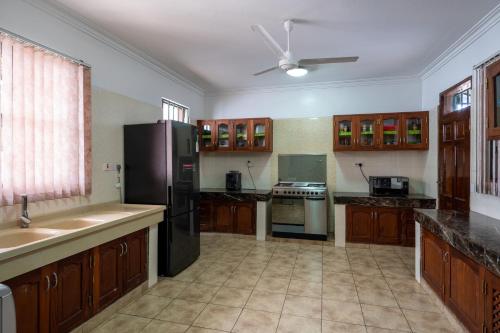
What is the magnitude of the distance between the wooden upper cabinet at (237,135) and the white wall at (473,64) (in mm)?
2555

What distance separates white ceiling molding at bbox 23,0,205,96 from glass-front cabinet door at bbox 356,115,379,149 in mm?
3019

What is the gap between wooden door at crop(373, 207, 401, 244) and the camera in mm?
4027

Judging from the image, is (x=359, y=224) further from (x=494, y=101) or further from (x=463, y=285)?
(x=494, y=101)

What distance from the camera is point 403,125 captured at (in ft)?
13.8

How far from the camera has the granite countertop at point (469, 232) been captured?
5.56 ft

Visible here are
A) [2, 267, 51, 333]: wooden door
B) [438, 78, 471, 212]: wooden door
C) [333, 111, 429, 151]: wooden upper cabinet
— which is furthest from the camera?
[333, 111, 429, 151]: wooden upper cabinet

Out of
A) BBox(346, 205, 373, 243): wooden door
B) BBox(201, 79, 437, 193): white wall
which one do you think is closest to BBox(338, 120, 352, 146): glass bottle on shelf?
BBox(201, 79, 437, 193): white wall

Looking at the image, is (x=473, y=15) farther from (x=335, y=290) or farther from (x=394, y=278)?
(x=335, y=290)

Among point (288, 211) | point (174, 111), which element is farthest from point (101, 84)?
point (288, 211)

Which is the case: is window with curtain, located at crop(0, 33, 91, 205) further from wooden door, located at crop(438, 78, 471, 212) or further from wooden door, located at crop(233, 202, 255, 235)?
wooden door, located at crop(438, 78, 471, 212)

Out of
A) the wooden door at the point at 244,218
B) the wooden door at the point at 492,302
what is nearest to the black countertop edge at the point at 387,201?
the wooden door at the point at 244,218

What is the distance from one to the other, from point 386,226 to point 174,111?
3.82 metres

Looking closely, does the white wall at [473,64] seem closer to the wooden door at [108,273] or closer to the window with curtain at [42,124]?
the wooden door at [108,273]

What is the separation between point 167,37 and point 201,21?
0.57m
